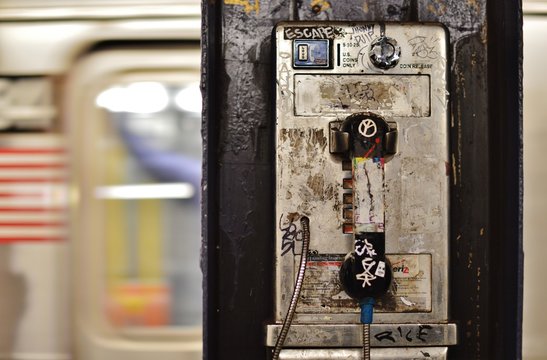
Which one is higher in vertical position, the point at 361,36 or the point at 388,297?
the point at 361,36

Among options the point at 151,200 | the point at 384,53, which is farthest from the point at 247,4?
the point at 151,200

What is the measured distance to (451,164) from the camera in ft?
5.29

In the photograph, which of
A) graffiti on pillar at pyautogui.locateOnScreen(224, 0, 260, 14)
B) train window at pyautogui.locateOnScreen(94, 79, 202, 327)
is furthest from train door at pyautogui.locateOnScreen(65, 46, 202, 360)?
graffiti on pillar at pyautogui.locateOnScreen(224, 0, 260, 14)

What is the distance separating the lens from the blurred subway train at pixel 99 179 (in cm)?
252

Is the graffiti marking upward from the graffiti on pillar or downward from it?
downward

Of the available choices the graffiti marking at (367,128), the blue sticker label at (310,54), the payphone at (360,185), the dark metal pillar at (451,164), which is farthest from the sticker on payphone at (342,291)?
the blue sticker label at (310,54)

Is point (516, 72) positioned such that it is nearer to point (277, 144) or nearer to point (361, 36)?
point (361, 36)

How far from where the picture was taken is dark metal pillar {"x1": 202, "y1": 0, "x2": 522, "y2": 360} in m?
1.62

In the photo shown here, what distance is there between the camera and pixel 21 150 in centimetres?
253

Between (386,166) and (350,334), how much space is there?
36cm

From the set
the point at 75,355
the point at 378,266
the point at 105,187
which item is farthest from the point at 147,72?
the point at 378,266

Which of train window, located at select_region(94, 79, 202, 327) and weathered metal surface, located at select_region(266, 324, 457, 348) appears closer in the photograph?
weathered metal surface, located at select_region(266, 324, 457, 348)

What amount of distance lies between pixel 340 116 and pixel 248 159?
257 millimetres

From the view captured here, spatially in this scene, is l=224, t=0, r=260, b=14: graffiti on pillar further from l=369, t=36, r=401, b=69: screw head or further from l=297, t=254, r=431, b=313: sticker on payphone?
l=297, t=254, r=431, b=313: sticker on payphone
